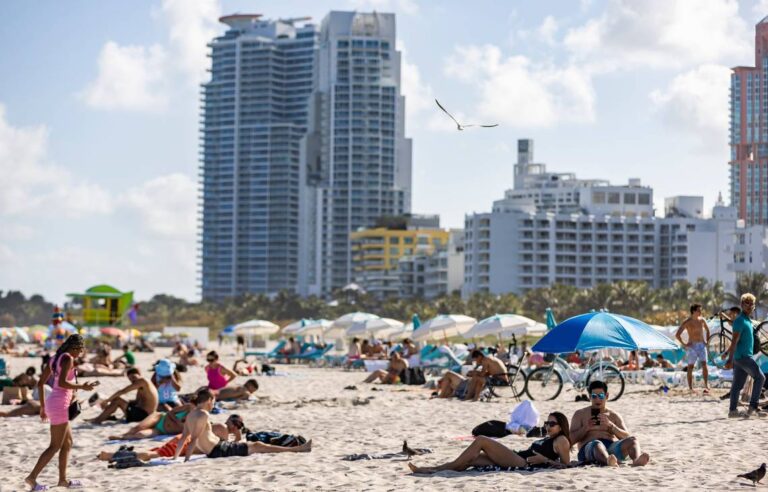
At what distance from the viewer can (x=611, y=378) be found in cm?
2084

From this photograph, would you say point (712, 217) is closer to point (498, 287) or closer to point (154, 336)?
point (498, 287)

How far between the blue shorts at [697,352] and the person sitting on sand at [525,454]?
28.8ft

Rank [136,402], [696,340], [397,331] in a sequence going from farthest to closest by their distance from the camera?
[397,331]
[696,340]
[136,402]

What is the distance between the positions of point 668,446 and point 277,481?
4.36m

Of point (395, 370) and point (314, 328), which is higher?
point (314, 328)

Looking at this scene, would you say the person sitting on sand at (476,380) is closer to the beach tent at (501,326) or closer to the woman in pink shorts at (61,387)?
the woman in pink shorts at (61,387)

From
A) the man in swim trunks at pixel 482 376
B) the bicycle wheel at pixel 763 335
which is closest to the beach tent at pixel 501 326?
the man in swim trunks at pixel 482 376

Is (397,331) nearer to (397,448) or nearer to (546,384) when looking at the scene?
(546,384)

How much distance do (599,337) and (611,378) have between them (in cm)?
399

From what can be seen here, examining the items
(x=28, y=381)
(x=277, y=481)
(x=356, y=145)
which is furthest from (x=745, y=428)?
(x=356, y=145)

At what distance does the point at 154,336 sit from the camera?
293ft

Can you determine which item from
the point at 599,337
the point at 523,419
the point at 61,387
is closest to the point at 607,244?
the point at 599,337

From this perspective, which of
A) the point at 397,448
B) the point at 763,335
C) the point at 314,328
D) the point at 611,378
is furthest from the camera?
the point at 314,328

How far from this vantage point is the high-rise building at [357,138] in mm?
183250
